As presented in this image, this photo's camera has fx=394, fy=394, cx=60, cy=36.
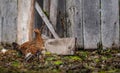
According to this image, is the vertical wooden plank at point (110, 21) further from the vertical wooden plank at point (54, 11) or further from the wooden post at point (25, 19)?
the wooden post at point (25, 19)

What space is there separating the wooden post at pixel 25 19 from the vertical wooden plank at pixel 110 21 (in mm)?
1560

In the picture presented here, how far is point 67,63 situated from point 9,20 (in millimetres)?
2419

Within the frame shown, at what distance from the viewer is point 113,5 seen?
833cm

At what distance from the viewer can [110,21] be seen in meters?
8.33

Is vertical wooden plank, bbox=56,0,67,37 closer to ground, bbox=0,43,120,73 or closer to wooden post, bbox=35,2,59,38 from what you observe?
wooden post, bbox=35,2,59,38

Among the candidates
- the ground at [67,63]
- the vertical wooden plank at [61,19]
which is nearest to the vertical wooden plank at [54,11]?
the vertical wooden plank at [61,19]

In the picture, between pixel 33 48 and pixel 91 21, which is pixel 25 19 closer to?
pixel 33 48

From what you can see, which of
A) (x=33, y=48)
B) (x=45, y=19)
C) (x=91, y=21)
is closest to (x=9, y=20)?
(x=45, y=19)

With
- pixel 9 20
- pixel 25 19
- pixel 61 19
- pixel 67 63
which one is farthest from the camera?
pixel 9 20

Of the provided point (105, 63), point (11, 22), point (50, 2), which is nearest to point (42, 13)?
point (50, 2)

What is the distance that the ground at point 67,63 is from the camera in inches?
263

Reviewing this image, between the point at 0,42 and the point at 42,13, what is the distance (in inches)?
55.0

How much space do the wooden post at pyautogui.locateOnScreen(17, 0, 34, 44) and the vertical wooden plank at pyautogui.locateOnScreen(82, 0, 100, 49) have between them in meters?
1.18

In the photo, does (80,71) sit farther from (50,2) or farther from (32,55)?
(50,2)
